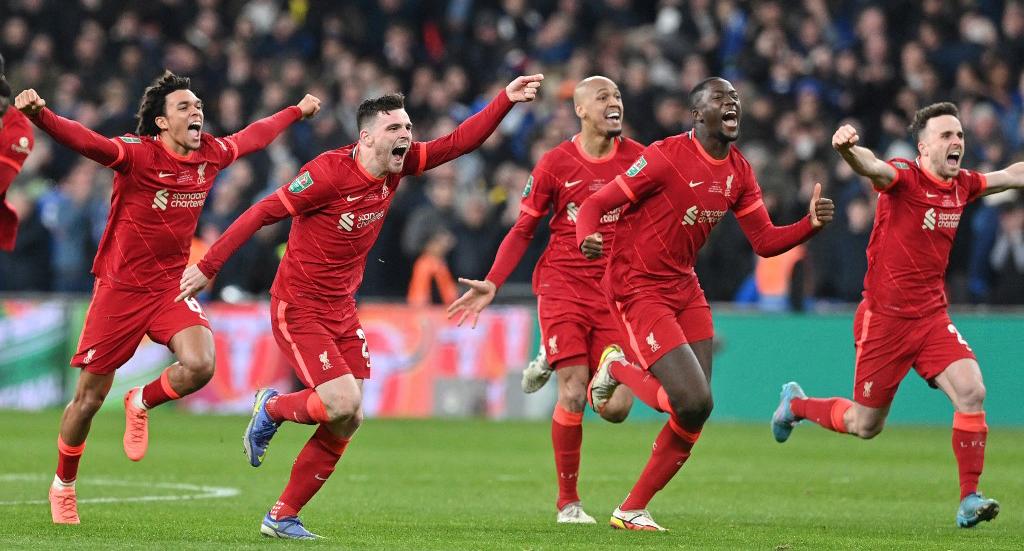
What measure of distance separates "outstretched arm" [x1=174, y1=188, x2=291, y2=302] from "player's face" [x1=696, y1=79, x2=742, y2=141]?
270cm

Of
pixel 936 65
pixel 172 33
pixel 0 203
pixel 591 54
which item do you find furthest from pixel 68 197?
pixel 0 203

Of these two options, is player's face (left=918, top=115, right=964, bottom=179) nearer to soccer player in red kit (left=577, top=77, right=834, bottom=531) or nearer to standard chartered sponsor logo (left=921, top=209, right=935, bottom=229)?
standard chartered sponsor logo (left=921, top=209, right=935, bottom=229)

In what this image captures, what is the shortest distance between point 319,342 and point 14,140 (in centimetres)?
209

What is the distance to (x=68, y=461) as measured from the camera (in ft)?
35.6

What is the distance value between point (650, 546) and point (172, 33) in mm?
18622

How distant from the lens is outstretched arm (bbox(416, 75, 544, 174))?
10602mm

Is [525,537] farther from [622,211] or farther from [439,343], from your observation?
[439,343]

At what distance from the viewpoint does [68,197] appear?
22.5 metres

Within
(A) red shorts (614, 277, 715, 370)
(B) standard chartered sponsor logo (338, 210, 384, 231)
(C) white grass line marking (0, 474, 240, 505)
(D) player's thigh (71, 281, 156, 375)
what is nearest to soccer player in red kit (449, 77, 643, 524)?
(A) red shorts (614, 277, 715, 370)

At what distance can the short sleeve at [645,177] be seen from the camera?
10.6m

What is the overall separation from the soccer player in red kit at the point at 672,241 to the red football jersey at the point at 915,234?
107cm

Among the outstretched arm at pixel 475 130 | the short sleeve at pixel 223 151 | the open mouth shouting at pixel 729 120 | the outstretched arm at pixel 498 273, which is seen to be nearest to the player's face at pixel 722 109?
the open mouth shouting at pixel 729 120

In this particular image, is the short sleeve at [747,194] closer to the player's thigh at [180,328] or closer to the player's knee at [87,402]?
the player's thigh at [180,328]

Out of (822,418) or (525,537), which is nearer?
(525,537)
